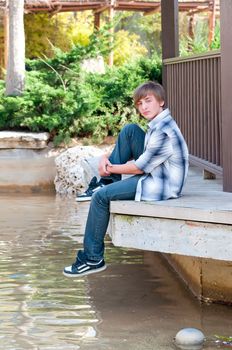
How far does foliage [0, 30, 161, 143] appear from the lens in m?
17.5

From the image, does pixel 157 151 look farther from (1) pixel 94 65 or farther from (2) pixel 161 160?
(1) pixel 94 65

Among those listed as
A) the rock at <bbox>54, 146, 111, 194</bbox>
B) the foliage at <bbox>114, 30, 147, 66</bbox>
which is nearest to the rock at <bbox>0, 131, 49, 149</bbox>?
the rock at <bbox>54, 146, 111, 194</bbox>

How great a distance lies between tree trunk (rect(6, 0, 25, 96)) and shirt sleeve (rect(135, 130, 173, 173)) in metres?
13.4

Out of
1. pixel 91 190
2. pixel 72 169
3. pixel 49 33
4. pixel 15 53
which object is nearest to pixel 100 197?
pixel 91 190

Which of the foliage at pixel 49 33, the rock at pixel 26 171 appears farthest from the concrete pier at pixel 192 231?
the foliage at pixel 49 33

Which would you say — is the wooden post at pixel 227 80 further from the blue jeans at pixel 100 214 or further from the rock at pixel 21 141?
the rock at pixel 21 141

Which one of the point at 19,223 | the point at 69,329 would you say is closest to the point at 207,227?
the point at 69,329

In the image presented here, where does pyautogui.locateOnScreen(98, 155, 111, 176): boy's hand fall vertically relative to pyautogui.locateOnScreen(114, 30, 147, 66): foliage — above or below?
below

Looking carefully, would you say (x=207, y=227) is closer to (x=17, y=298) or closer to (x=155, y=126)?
(x=155, y=126)

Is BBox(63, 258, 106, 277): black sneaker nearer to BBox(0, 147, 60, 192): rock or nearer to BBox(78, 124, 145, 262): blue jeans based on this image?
BBox(78, 124, 145, 262): blue jeans

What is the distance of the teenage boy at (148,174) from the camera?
6023mm

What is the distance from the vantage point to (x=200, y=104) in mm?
8969

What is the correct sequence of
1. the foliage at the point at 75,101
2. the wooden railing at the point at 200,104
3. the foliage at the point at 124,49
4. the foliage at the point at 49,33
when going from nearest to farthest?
the wooden railing at the point at 200,104 < the foliage at the point at 75,101 < the foliage at the point at 49,33 < the foliage at the point at 124,49

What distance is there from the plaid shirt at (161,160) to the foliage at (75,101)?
36.4 feet
